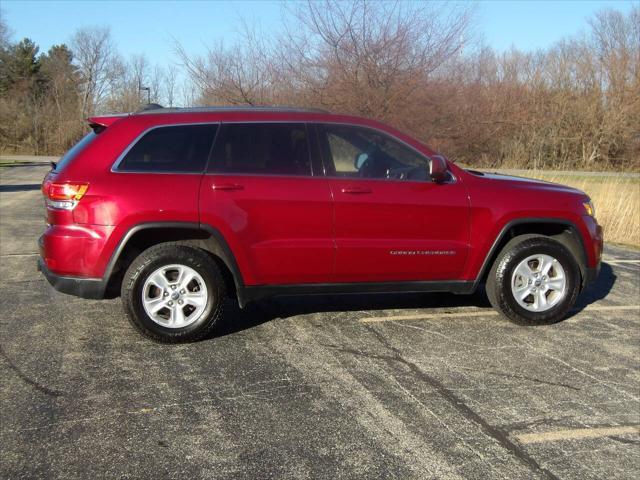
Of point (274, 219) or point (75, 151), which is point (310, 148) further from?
point (75, 151)

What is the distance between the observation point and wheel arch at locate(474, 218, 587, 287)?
5.53 m

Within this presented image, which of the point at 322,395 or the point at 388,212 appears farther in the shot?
the point at 388,212

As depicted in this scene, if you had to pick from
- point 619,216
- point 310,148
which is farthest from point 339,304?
point 619,216

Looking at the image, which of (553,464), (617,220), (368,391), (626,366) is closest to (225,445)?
(368,391)

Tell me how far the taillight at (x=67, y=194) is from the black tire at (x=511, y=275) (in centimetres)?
348

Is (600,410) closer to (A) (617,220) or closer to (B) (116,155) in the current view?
(B) (116,155)

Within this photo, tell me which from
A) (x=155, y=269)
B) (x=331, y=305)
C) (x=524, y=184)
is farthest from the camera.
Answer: (x=331, y=305)

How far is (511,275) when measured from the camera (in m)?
5.57

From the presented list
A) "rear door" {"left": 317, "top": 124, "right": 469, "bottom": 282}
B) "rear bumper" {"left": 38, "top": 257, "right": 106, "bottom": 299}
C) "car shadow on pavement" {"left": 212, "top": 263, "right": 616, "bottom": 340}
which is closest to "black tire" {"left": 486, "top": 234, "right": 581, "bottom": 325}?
"rear door" {"left": 317, "top": 124, "right": 469, "bottom": 282}

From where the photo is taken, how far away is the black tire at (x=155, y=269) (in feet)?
15.8

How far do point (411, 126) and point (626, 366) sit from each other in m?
14.8

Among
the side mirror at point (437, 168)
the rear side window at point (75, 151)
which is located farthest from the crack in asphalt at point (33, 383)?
the side mirror at point (437, 168)

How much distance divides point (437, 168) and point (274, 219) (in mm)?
1425

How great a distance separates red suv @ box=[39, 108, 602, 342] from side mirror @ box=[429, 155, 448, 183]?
2 centimetres
